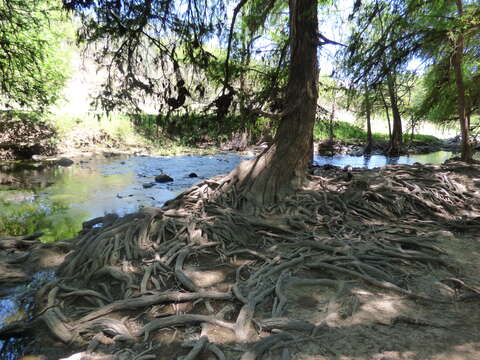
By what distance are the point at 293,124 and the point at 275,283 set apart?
3.12 m

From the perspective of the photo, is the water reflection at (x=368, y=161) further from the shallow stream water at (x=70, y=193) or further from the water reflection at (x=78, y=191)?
the water reflection at (x=78, y=191)

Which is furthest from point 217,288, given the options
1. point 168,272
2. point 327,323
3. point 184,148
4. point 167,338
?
point 184,148

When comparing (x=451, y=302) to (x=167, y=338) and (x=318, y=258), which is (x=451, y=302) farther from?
(x=167, y=338)

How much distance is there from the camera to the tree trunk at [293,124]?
564cm

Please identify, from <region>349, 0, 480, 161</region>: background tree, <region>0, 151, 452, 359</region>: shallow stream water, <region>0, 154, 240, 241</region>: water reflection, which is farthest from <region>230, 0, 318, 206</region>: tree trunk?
<region>0, 154, 240, 241</region>: water reflection

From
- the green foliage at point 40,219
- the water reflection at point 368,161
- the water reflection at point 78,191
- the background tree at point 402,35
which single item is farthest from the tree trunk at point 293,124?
the water reflection at point 368,161

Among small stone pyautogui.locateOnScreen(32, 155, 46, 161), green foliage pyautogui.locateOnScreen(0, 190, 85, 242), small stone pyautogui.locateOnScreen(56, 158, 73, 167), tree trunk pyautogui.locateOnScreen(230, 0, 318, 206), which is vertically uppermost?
tree trunk pyautogui.locateOnScreen(230, 0, 318, 206)

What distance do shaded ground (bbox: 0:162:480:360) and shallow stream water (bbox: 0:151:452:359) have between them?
571 mm

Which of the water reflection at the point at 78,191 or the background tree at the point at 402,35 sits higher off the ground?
the background tree at the point at 402,35

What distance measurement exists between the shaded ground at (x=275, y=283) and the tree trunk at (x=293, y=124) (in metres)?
0.36

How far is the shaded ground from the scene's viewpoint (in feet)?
8.18

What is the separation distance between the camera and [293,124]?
18.7ft

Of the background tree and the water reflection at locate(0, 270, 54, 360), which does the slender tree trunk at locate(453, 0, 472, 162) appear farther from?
the water reflection at locate(0, 270, 54, 360)

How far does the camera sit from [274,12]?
9.08 m
